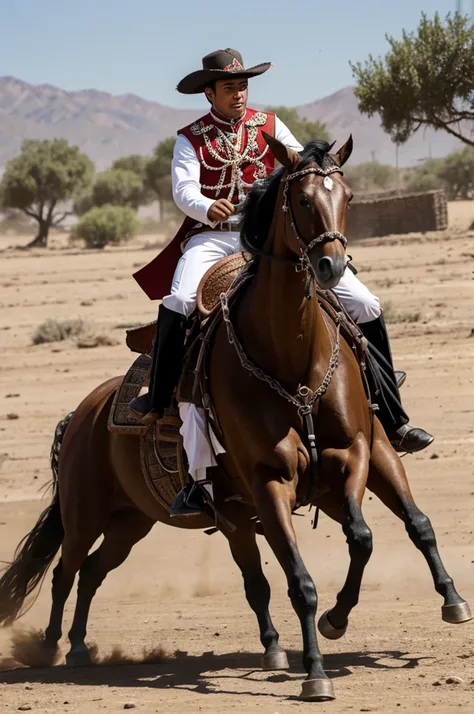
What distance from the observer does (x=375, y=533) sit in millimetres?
10898

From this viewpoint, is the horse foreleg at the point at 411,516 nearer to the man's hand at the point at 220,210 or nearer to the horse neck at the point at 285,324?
the horse neck at the point at 285,324

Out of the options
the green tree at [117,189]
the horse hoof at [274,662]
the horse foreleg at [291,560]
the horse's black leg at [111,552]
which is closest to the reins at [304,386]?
the horse foreleg at [291,560]

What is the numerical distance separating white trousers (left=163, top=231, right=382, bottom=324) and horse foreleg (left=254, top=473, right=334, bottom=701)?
1.40 m

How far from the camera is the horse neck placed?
667cm

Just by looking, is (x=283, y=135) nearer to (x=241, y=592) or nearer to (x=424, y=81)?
(x=241, y=592)

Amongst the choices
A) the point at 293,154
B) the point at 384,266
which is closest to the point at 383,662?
the point at 293,154

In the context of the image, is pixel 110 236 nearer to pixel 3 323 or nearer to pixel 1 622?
pixel 3 323

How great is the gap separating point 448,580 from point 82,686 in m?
2.24

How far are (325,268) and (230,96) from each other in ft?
7.00

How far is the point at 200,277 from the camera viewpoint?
25.1 feet

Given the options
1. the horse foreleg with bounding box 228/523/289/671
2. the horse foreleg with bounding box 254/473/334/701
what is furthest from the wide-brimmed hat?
the horse foreleg with bounding box 228/523/289/671

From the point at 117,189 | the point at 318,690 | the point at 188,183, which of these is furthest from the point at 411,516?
the point at 117,189

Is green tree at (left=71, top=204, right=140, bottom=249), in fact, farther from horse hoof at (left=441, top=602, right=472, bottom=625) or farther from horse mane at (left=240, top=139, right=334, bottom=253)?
horse hoof at (left=441, top=602, right=472, bottom=625)

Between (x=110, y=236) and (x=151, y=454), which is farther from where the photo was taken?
(x=110, y=236)
